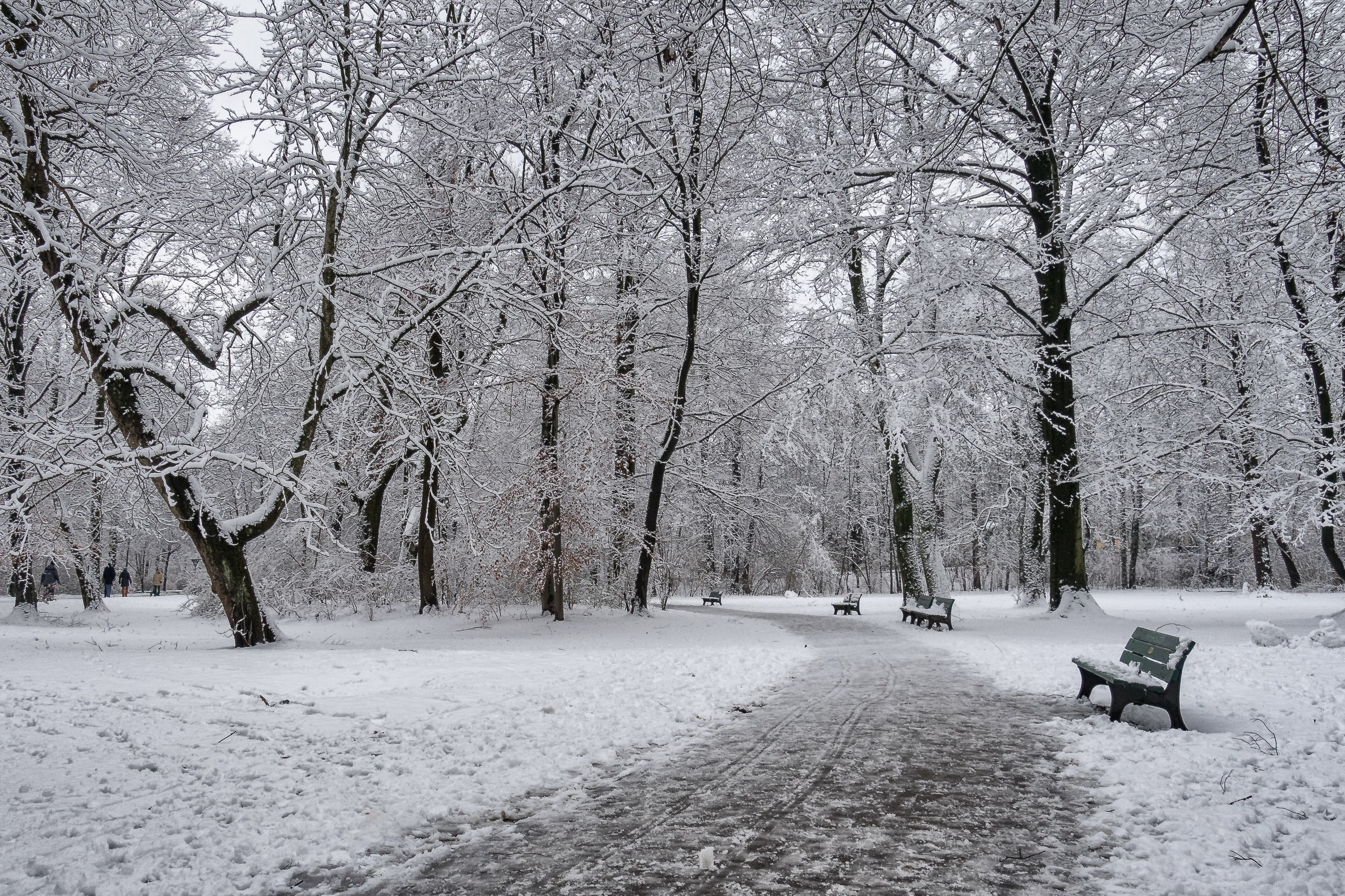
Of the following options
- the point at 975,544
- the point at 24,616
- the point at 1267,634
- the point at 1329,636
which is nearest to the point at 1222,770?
the point at 1329,636

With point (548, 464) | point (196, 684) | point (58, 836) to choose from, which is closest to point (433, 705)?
point (196, 684)

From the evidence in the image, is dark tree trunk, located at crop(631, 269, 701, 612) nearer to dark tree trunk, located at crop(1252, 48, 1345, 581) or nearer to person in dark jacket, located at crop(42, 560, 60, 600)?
dark tree trunk, located at crop(1252, 48, 1345, 581)

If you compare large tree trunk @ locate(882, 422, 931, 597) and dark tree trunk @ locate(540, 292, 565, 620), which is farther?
large tree trunk @ locate(882, 422, 931, 597)

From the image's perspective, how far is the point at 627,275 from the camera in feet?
61.9

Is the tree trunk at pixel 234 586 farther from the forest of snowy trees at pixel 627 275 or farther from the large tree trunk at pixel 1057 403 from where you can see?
the large tree trunk at pixel 1057 403

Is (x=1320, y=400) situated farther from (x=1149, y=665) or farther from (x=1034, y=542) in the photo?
(x=1034, y=542)

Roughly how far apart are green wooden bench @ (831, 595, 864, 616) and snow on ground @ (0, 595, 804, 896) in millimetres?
11379

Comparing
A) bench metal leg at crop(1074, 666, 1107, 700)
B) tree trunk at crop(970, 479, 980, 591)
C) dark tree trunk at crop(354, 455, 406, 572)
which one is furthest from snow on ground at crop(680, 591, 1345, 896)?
tree trunk at crop(970, 479, 980, 591)

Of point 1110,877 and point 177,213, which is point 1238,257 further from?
point 177,213

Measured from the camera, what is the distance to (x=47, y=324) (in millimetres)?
11188

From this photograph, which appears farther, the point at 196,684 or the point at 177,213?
the point at 177,213

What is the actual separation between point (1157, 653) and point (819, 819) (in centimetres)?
385

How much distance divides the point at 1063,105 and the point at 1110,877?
989 centimetres

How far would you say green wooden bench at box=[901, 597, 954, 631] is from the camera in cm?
1527
